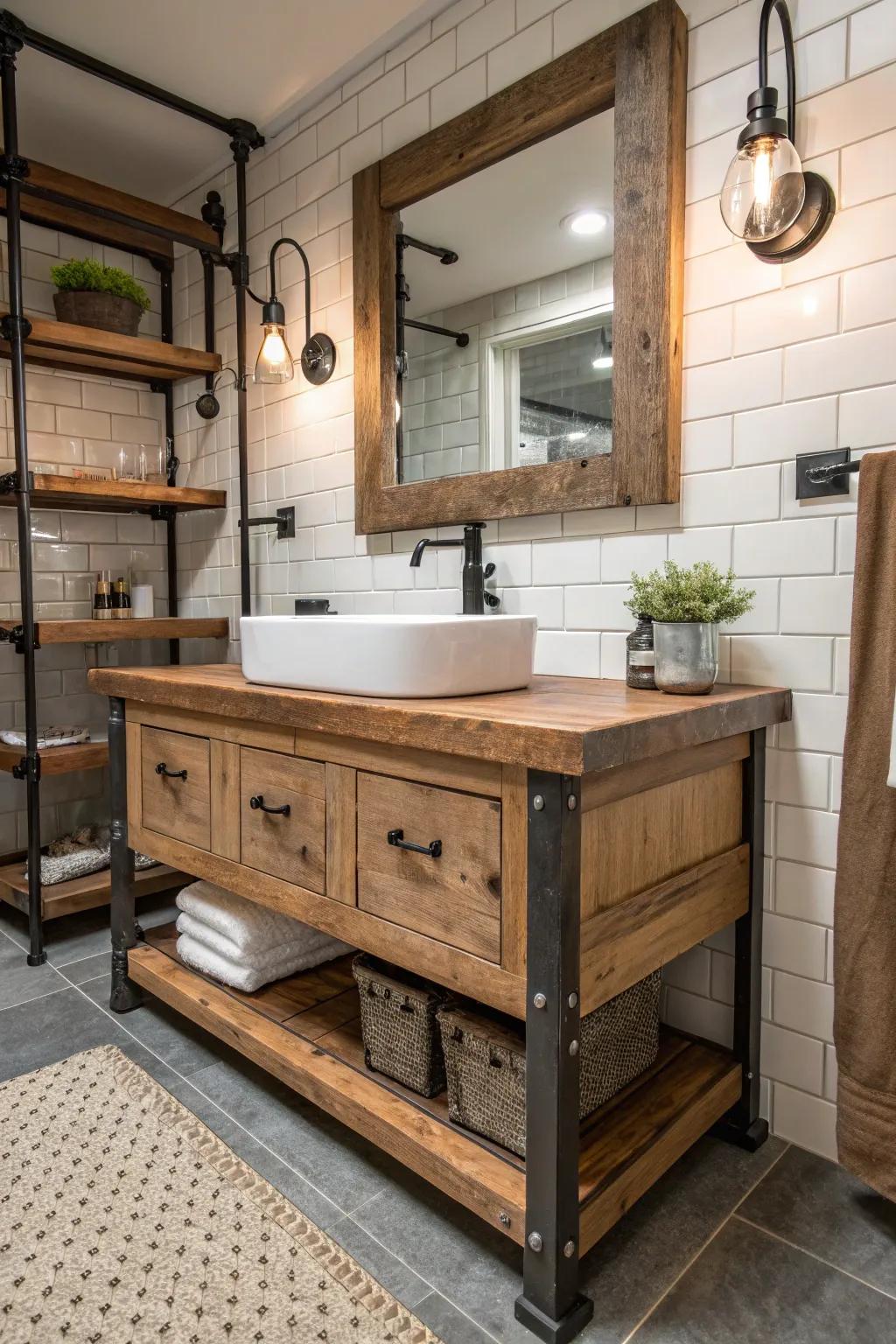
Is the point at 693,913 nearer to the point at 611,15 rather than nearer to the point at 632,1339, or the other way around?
the point at 632,1339

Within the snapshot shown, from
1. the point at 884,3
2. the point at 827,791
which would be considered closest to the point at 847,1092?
the point at 827,791

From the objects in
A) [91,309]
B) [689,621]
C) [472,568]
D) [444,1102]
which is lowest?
[444,1102]

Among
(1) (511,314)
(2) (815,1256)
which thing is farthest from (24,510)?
(2) (815,1256)

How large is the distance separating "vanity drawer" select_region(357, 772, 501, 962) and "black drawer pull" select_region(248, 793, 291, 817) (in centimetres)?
20

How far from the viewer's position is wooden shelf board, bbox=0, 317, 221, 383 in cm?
234

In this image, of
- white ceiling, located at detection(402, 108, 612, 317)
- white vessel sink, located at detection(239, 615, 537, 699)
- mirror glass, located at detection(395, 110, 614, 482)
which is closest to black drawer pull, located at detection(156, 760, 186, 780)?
white vessel sink, located at detection(239, 615, 537, 699)

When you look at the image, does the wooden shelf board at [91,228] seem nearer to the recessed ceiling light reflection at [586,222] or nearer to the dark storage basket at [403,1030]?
the recessed ceiling light reflection at [586,222]

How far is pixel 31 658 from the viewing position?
2.25m

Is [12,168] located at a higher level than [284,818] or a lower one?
higher

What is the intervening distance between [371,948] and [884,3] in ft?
5.72

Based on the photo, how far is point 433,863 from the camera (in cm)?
121

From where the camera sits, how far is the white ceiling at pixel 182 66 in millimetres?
1994

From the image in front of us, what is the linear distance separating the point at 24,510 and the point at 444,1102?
184 cm

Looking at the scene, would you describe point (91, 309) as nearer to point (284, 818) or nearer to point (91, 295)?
point (91, 295)
